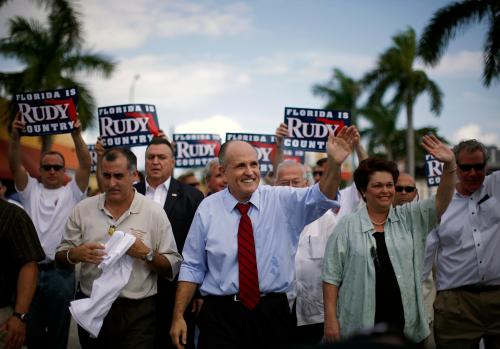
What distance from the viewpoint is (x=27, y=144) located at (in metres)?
27.4

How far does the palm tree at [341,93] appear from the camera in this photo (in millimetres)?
43438

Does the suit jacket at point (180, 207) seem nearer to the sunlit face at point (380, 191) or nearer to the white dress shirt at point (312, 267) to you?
the white dress shirt at point (312, 267)

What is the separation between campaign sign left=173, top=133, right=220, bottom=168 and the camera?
10977 mm

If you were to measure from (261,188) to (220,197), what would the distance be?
0.34 metres

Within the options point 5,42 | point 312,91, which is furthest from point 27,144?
point 312,91

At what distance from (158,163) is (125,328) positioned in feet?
6.56

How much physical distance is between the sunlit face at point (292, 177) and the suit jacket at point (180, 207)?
100cm

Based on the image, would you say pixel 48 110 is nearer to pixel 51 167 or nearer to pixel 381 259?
Result: pixel 51 167

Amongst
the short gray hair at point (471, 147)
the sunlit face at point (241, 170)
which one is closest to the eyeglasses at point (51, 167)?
the sunlit face at point (241, 170)

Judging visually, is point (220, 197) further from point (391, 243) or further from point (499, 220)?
point (499, 220)

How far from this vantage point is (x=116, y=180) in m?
4.77

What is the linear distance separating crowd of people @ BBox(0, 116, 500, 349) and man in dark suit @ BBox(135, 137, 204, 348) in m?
0.02

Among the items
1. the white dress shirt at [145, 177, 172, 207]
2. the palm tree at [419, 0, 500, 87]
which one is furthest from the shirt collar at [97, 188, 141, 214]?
the palm tree at [419, 0, 500, 87]

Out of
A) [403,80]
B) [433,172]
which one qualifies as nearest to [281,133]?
[433,172]
